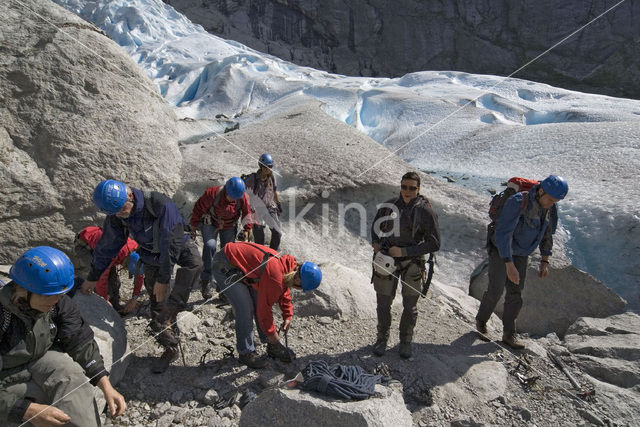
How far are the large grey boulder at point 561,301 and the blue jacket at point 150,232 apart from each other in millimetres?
4585

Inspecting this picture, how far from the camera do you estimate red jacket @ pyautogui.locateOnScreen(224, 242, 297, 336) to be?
3797 millimetres

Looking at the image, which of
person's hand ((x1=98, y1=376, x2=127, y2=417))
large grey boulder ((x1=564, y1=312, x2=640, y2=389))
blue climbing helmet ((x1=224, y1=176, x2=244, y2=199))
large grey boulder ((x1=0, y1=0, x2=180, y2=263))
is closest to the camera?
person's hand ((x1=98, y1=376, x2=127, y2=417))

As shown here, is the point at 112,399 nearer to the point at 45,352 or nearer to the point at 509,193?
the point at 45,352

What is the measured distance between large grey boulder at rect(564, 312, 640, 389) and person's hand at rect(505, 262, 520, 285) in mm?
1530

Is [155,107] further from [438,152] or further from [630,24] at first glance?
[630,24]

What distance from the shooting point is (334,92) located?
17.4m

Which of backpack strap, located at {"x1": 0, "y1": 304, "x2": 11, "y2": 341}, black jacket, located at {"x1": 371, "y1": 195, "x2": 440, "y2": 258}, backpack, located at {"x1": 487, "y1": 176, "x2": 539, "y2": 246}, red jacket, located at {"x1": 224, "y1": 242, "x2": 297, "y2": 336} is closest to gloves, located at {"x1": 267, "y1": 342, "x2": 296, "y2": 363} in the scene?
red jacket, located at {"x1": 224, "y1": 242, "x2": 297, "y2": 336}

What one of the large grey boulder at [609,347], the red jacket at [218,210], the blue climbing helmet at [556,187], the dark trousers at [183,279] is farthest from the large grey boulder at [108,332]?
the large grey boulder at [609,347]

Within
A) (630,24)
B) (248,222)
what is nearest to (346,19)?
(630,24)

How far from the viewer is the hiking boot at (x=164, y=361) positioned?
392 cm

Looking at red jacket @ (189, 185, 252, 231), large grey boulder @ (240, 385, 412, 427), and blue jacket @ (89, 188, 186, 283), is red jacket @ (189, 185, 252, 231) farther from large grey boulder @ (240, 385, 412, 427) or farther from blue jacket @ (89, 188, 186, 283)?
large grey boulder @ (240, 385, 412, 427)

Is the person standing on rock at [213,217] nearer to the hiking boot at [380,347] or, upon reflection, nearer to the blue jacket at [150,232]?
the blue jacket at [150,232]

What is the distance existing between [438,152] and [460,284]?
604cm

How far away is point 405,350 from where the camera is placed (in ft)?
14.6
